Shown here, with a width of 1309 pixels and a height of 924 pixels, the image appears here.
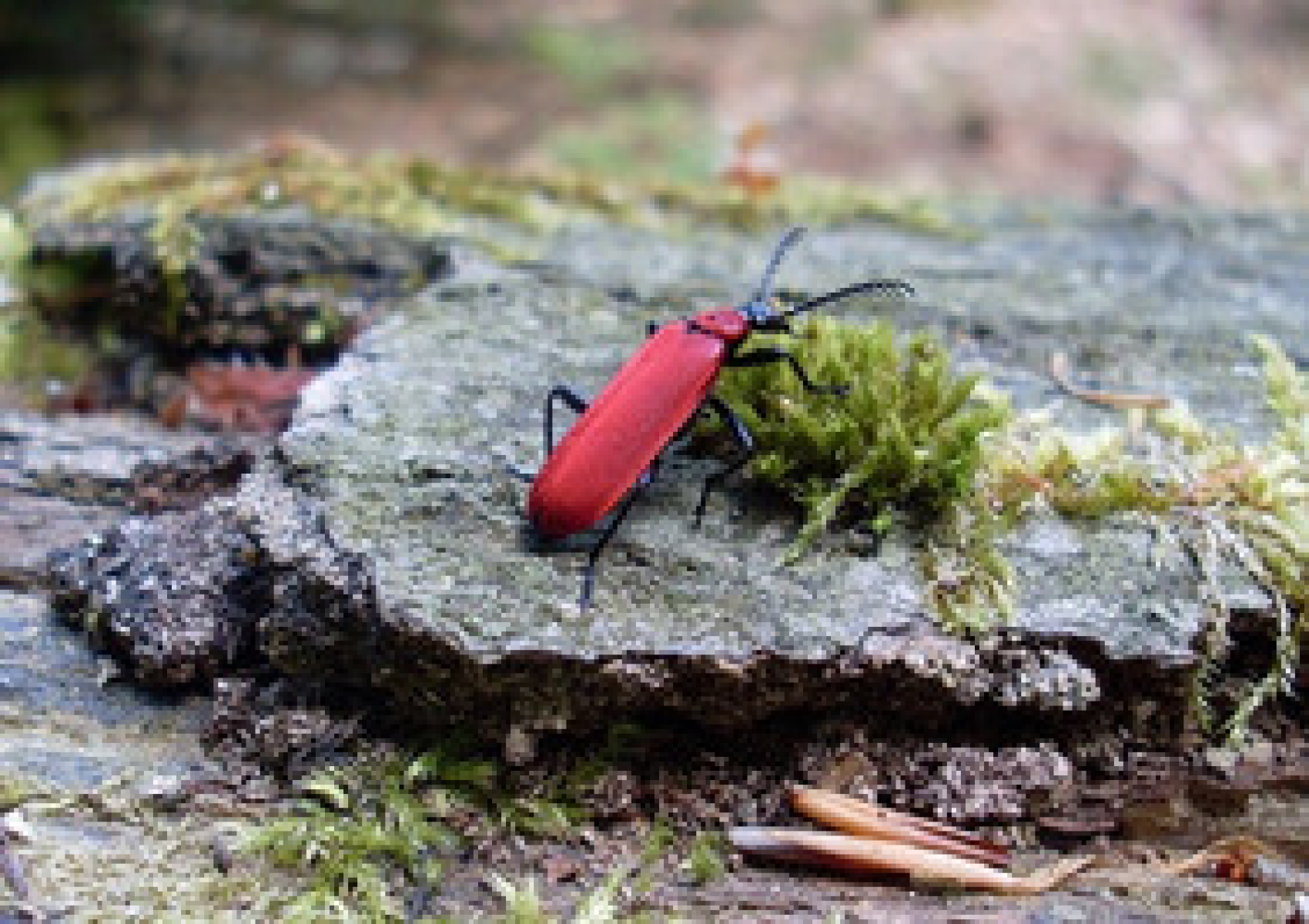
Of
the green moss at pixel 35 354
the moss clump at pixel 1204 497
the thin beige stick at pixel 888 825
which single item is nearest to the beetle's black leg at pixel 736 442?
the moss clump at pixel 1204 497

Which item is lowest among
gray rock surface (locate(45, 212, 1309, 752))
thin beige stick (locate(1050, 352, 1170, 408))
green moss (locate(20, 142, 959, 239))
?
gray rock surface (locate(45, 212, 1309, 752))

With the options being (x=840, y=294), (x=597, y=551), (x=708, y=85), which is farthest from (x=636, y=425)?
(x=708, y=85)

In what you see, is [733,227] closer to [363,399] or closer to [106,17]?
[363,399]

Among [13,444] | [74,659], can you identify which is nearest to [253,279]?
[13,444]

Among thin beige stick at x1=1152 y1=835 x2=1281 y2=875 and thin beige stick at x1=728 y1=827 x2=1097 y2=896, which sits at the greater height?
thin beige stick at x1=728 y1=827 x2=1097 y2=896

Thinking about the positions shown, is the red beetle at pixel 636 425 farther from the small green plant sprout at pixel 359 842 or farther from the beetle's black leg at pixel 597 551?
the small green plant sprout at pixel 359 842

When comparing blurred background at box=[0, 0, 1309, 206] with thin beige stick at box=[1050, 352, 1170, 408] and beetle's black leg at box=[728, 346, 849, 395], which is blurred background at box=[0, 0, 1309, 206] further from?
beetle's black leg at box=[728, 346, 849, 395]

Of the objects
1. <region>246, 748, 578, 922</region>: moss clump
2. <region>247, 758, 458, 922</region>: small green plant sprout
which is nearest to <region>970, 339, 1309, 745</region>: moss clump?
<region>246, 748, 578, 922</region>: moss clump
